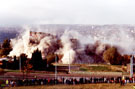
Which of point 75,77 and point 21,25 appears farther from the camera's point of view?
point 75,77

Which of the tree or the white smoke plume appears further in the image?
the tree

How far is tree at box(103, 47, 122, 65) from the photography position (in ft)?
18.9

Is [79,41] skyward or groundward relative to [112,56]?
skyward

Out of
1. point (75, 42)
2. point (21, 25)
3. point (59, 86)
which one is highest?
point (21, 25)

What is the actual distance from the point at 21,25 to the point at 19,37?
28 cm

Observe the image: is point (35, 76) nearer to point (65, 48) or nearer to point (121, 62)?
point (65, 48)

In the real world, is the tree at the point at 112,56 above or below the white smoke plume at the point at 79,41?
below

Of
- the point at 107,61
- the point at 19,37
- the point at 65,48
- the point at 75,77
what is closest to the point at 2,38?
the point at 19,37

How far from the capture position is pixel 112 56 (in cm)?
574

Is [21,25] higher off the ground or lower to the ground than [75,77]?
higher

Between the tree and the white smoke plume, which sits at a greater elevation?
the white smoke plume

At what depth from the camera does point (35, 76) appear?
5.90m

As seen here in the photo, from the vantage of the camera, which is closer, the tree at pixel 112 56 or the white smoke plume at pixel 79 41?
the white smoke plume at pixel 79 41

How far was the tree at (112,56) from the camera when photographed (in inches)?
226
